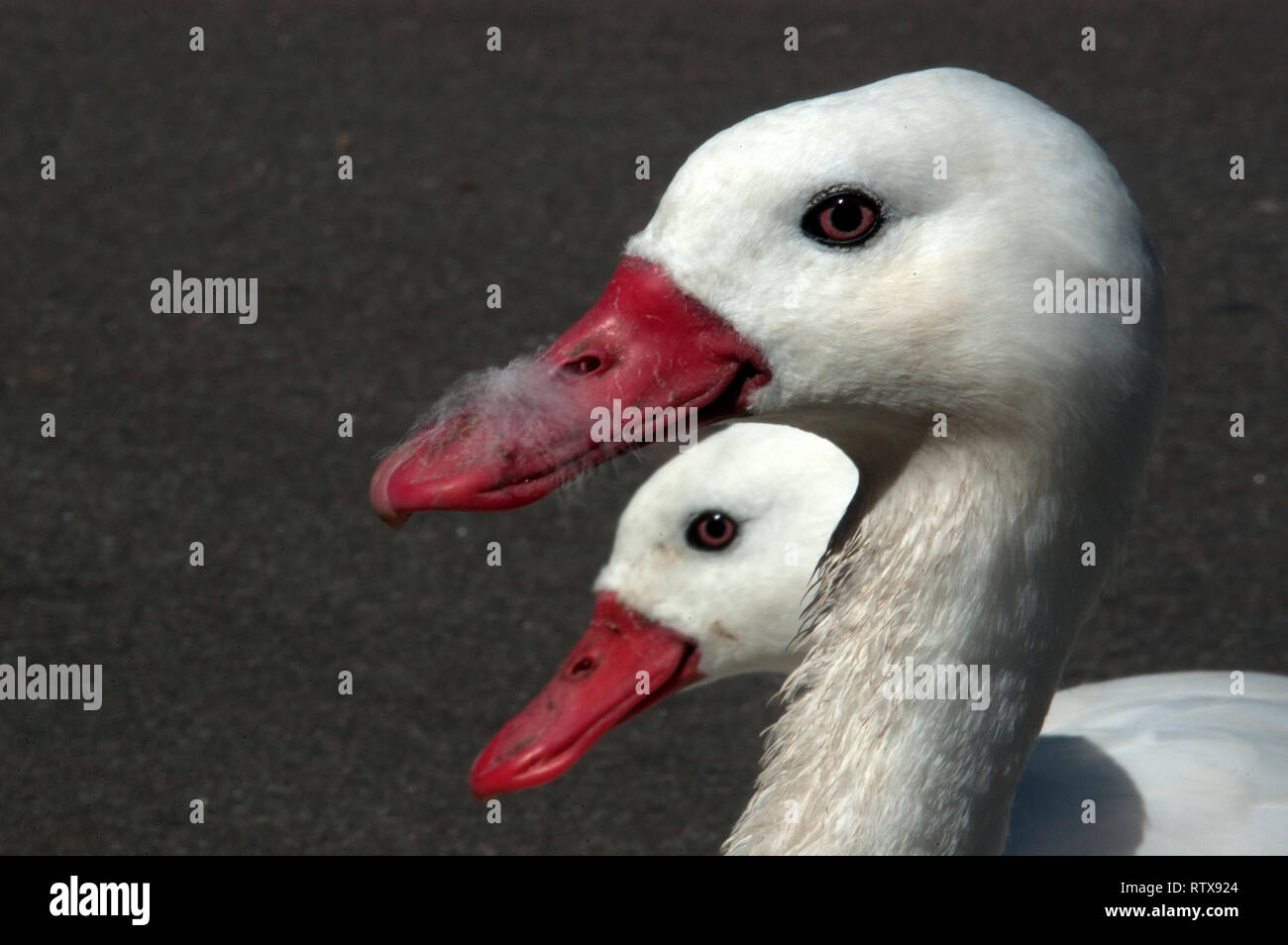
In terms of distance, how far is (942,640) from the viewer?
210 cm

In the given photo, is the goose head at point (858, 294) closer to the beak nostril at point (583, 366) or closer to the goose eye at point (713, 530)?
the beak nostril at point (583, 366)

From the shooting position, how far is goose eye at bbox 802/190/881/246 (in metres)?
1.93

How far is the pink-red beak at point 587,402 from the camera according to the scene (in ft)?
6.61

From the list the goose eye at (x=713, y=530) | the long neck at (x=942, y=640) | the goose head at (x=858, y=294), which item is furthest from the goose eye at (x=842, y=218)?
the goose eye at (x=713, y=530)

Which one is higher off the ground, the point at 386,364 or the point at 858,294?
the point at 858,294

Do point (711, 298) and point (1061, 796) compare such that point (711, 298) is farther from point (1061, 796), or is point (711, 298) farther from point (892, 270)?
point (1061, 796)

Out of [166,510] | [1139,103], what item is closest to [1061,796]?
[166,510]

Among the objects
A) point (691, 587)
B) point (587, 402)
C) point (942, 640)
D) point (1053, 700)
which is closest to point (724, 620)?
point (691, 587)

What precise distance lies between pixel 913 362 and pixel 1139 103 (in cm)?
604

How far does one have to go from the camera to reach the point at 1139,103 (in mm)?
7449

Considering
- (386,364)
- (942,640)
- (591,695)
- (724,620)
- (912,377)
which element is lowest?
(591,695)

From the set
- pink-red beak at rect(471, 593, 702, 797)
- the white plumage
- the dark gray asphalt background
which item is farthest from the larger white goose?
pink-red beak at rect(471, 593, 702, 797)

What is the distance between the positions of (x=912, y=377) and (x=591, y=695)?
1314mm

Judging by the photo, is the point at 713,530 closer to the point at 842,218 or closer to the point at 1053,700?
the point at 1053,700
